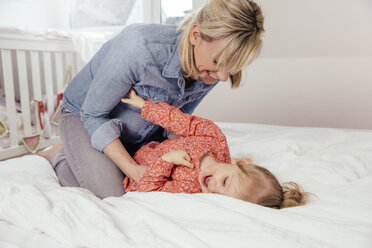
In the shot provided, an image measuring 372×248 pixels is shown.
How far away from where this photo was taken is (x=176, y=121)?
43.1 inches

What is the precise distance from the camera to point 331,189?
88cm

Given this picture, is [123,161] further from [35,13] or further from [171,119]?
[35,13]

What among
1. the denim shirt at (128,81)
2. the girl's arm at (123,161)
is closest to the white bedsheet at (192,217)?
the girl's arm at (123,161)

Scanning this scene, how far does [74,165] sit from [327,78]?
1675mm

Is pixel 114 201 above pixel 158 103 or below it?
below

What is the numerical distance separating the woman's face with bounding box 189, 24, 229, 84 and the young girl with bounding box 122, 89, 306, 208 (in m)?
0.20

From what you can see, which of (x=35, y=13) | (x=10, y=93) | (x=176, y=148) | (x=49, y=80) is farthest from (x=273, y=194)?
(x=35, y=13)

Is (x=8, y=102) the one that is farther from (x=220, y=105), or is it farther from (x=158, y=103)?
(x=220, y=105)

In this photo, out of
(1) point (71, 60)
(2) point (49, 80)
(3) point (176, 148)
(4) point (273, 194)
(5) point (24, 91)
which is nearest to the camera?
(4) point (273, 194)

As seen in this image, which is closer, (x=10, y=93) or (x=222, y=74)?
(x=222, y=74)

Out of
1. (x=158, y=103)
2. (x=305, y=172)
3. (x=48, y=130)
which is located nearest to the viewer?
(x=305, y=172)

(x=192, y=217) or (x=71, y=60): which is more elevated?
(x=71, y=60)

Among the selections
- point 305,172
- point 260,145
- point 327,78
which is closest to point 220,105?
point 327,78

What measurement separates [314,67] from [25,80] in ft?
6.33
